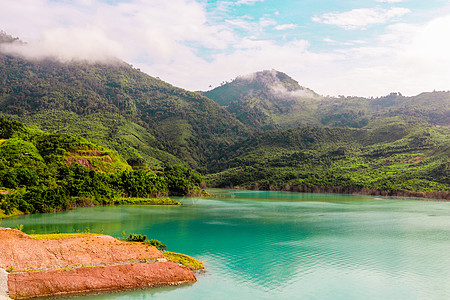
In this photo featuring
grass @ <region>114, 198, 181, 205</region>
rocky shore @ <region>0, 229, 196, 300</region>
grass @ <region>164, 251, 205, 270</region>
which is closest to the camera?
rocky shore @ <region>0, 229, 196, 300</region>

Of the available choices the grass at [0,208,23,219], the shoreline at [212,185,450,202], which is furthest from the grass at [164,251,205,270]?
the shoreline at [212,185,450,202]

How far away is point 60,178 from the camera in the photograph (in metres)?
82.6

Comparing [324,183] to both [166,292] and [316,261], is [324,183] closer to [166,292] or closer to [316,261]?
[316,261]

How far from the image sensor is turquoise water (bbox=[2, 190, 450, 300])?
2653 cm

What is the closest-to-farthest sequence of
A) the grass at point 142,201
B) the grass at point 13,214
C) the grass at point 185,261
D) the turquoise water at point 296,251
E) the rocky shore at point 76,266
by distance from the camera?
the rocky shore at point 76,266
the turquoise water at point 296,251
the grass at point 185,261
the grass at point 13,214
the grass at point 142,201

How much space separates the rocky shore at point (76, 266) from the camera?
22406 millimetres

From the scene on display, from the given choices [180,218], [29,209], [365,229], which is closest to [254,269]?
[365,229]

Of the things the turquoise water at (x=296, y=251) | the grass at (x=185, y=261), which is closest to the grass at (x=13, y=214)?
the turquoise water at (x=296, y=251)

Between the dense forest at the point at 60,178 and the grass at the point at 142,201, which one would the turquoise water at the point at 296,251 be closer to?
the dense forest at the point at 60,178

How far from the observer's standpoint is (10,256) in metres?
23.4

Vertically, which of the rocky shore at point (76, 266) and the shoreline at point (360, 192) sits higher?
the rocky shore at point (76, 266)

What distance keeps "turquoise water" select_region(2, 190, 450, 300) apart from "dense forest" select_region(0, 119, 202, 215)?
635 centimetres

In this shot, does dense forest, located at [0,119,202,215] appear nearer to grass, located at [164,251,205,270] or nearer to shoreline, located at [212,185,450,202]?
grass, located at [164,251,205,270]

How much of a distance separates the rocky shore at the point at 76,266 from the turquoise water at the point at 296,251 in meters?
1.20
